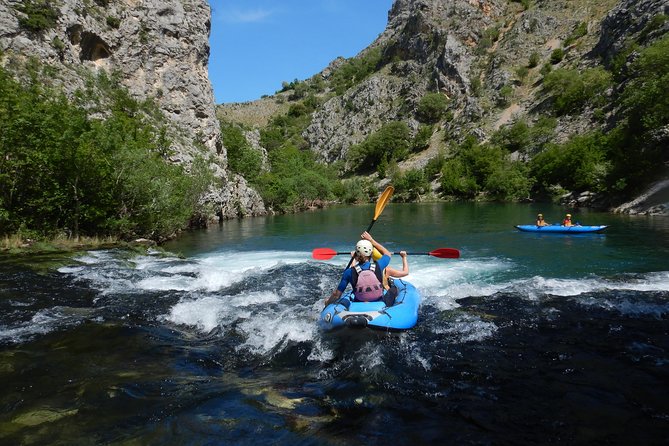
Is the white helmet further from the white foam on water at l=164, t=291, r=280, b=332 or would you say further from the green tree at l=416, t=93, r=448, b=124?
the green tree at l=416, t=93, r=448, b=124

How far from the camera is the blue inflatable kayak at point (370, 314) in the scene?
632cm

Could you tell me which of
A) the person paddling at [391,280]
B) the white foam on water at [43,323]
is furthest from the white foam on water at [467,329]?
the white foam on water at [43,323]

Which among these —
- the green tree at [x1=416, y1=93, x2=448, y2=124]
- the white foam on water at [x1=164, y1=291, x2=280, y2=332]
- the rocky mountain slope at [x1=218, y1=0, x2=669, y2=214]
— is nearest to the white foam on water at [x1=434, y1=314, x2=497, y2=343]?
the white foam on water at [x1=164, y1=291, x2=280, y2=332]

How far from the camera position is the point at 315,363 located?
597cm

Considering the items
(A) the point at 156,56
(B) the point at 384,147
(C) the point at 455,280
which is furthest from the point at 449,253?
(B) the point at 384,147

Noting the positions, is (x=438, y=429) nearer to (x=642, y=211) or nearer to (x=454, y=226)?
(x=454, y=226)

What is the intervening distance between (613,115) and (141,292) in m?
53.7

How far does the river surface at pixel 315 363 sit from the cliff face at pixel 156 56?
22.8 m

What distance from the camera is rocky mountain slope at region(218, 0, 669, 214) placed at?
194 ft

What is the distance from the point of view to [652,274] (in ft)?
35.4

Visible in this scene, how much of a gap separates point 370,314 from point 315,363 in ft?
3.54

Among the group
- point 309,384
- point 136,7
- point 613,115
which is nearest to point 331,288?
point 309,384

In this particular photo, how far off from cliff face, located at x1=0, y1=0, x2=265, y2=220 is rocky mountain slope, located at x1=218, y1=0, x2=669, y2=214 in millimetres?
42706

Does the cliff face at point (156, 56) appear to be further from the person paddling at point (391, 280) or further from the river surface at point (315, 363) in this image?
the person paddling at point (391, 280)
